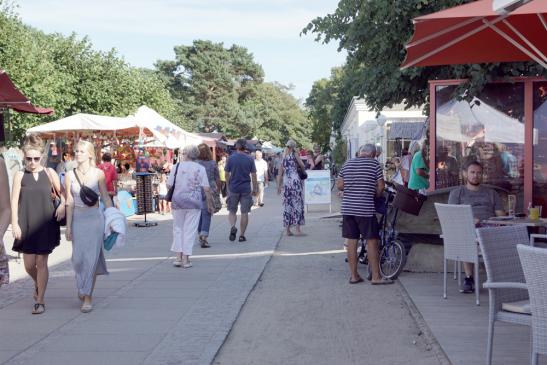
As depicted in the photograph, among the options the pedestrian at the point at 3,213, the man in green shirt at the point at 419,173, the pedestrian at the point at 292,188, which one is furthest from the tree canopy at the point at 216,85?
the pedestrian at the point at 3,213

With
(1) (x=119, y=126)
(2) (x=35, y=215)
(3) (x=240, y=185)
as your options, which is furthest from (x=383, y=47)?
(1) (x=119, y=126)

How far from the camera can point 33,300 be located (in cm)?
846

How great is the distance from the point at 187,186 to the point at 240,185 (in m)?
A: 3.27

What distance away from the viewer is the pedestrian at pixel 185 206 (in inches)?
428

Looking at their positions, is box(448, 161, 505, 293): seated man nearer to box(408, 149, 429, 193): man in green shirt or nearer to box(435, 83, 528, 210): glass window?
box(435, 83, 528, 210): glass window

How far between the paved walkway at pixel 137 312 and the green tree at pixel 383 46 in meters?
3.15

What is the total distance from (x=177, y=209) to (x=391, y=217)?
9.82 feet

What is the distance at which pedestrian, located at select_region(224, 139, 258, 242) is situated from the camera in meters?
14.1

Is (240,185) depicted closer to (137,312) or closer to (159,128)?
(137,312)

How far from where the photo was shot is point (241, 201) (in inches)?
554

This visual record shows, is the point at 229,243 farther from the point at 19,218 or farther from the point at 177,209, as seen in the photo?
the point at 19,218

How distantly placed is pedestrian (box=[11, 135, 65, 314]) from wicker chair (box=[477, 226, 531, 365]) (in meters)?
4.31

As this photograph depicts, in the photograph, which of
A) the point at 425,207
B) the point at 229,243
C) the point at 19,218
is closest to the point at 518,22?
the point at 425,207

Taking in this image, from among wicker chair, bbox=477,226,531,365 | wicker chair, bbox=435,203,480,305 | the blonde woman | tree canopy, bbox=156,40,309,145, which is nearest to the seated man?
wicker chair, bbox=435,203,480,305
